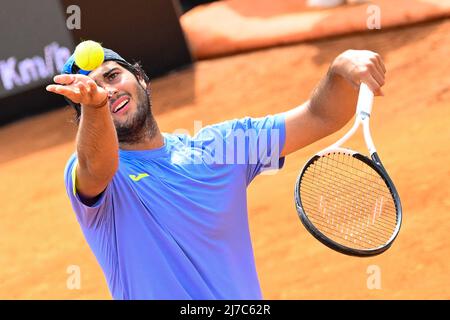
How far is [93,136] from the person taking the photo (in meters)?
3.46

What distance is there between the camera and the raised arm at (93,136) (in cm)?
336

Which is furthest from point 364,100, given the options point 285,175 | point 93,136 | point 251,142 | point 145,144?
point 285,175

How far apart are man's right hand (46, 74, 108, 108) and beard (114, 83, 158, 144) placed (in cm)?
42

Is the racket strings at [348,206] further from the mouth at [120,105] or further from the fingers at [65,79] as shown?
the fingers at [65,79]

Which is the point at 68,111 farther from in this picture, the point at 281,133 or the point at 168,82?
the point at 281,133

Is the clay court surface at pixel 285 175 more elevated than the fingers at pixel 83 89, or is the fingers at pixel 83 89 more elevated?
the fingers at pixel 83 89

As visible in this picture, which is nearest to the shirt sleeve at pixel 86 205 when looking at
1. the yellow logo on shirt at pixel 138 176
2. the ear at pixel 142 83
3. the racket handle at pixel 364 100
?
the yellow logo on shirt at pixel 138 176

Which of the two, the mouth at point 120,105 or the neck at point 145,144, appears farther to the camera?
the neck at point 145,144

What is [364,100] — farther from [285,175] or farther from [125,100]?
[285,175]

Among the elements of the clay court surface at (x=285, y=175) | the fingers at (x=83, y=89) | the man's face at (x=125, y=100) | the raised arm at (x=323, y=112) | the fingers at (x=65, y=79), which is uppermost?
the fingers at (x=65, y=79)

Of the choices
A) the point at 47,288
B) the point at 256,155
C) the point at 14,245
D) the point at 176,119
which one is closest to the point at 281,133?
the point at 256,155

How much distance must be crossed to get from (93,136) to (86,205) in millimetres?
311

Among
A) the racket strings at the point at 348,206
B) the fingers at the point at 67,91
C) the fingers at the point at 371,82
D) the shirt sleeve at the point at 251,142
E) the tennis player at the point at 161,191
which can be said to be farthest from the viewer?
the racket strings at the point at 348,206
